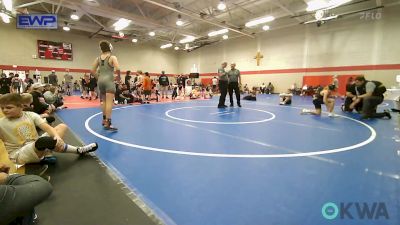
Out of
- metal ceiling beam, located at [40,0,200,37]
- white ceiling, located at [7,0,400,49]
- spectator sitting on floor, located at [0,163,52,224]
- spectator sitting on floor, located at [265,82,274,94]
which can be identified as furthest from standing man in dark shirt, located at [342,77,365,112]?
metal ceiling beam, located at [40,0,200,37]

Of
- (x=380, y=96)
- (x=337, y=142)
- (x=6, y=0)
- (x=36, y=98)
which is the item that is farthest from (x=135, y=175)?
(x=6, y=0)

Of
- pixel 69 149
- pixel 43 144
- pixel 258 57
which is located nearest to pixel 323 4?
pixel 258 57

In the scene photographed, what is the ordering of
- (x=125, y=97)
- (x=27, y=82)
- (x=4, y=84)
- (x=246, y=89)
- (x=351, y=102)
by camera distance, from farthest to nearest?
(x=246, y=89), (x=27, y=82), (x=4, y=84), (x=125, y=97), (x=351, y=102)

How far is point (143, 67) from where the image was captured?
25.9m

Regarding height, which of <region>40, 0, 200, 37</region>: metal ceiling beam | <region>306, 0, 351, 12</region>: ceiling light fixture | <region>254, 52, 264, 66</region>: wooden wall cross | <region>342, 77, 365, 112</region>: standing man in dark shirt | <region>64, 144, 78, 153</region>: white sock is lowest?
<region>64, 144, 78, 153</region>: white sock

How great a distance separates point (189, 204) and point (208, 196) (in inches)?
8.3

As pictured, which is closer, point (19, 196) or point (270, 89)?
point (19, 196)

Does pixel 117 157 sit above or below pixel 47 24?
below

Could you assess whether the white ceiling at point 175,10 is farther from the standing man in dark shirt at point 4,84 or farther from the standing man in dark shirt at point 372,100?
the standing man in dark shirt at point 372,100

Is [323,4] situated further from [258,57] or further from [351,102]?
[258,57]

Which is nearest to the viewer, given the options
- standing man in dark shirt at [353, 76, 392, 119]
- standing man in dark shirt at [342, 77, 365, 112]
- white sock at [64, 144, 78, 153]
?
white sock at [64, 144, 78, 153]

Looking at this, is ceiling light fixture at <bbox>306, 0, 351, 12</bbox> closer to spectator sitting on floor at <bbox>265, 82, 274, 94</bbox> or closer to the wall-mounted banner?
spectator sitting on floor at <bbox>265, 82, 274, 94</bbox>

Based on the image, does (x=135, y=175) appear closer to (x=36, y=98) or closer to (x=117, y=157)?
(x=117, y=157)

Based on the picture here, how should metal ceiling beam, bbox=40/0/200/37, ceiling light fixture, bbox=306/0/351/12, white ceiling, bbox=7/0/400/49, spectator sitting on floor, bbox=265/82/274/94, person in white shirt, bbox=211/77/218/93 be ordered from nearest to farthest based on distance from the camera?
metal ceiling beam, bbox=40/0/200/37
ceiling light fixture, bbox=306/0/351/12
white ceiling, bbox=7/0/400/49
spectator sitting on floor, bbox=265/82/274/94
person in white shirt, bbox=211/77/218/93
